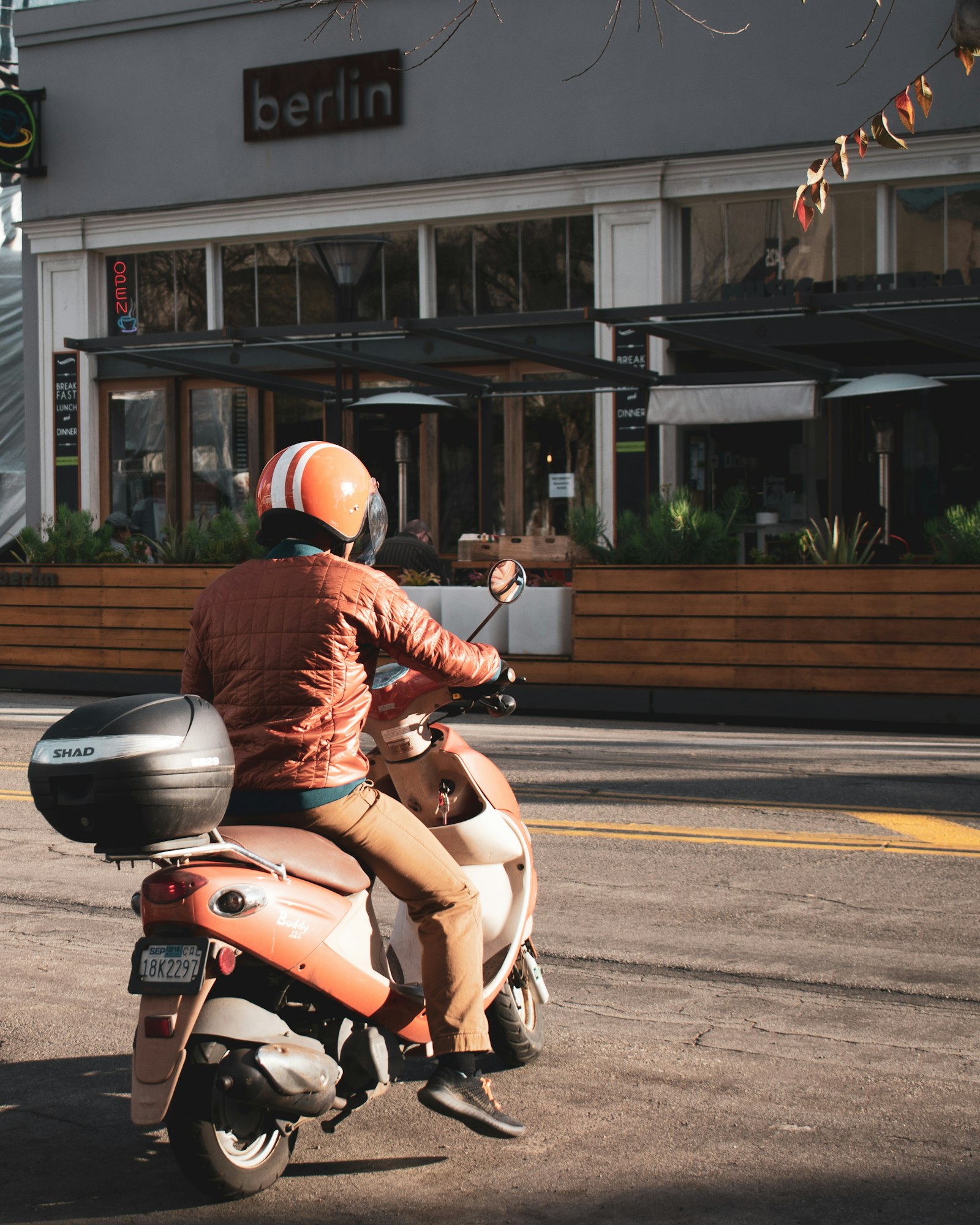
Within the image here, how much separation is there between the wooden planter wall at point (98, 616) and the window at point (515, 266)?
696cm

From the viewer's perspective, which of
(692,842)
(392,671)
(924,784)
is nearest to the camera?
(392,671)

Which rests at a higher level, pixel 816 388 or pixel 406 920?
pixel 816 388

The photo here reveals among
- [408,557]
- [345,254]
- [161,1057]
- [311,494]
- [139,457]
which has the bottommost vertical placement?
[161,1057]

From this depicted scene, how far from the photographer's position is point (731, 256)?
1905cm

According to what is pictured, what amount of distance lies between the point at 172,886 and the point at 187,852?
0.26 feet

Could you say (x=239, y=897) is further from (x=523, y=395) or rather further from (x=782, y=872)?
(x=523, y=395)

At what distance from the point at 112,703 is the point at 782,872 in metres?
4.18

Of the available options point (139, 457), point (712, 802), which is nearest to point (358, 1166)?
point (712, 802)

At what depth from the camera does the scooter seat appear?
3.50m

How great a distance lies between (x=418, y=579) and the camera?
14375 mm

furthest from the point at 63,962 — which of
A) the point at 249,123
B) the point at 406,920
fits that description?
the point at 249,123

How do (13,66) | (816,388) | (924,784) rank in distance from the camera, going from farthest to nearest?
(13,66) < (816,388) < (924,784)

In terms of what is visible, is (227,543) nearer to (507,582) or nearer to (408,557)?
(408,557)

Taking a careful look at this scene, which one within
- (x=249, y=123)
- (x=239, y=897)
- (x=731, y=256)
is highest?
(x=249, y=123)
